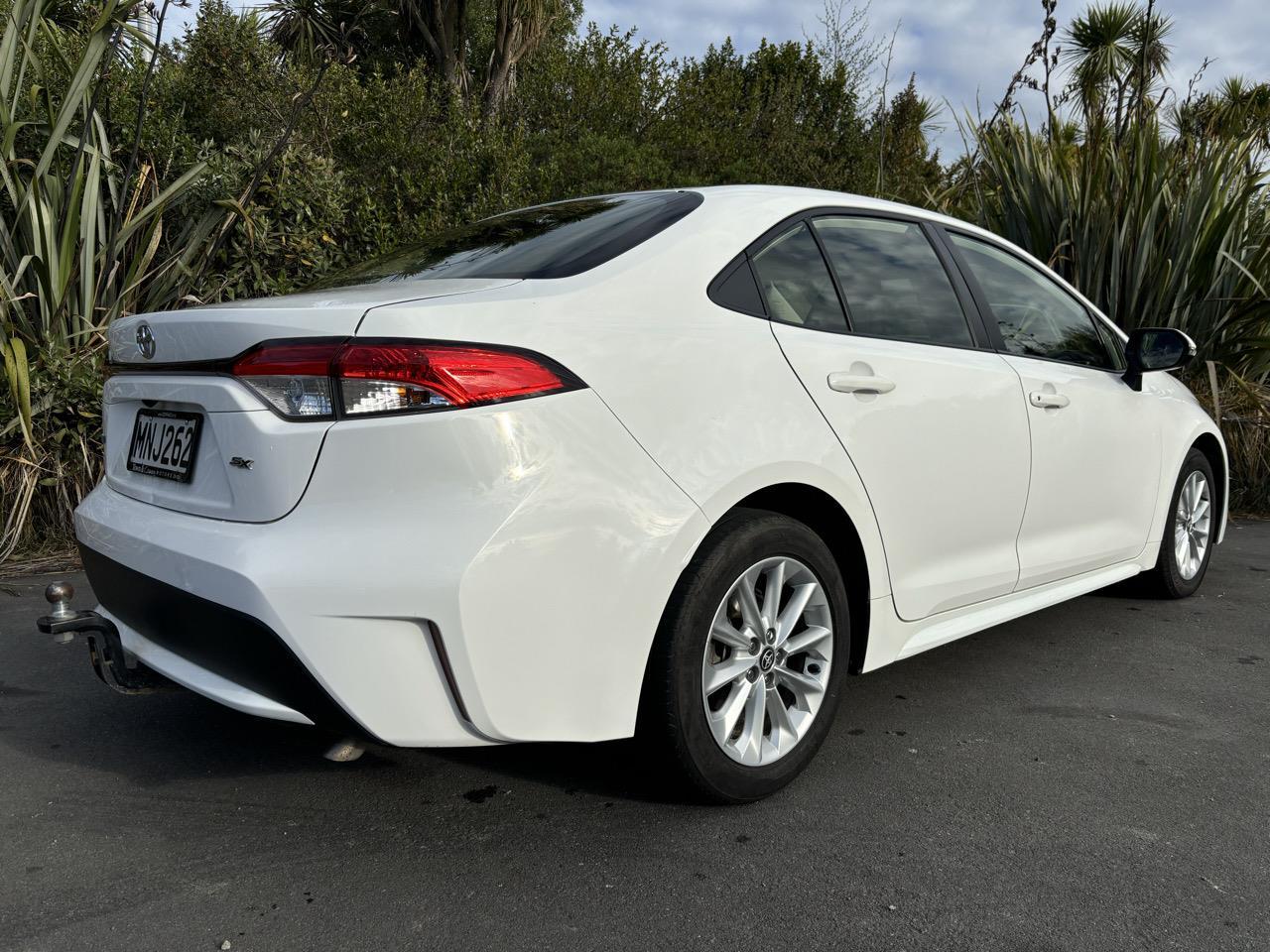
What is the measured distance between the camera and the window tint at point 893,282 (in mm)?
2758

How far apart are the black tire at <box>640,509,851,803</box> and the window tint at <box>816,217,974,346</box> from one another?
0.70 meters

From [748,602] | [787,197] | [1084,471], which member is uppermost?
[787,197]

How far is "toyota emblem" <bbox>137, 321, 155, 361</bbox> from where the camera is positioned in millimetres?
2283

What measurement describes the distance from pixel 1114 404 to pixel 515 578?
261 cm

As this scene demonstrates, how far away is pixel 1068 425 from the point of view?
331 cm

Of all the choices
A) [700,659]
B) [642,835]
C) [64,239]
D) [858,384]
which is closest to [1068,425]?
[858,384]

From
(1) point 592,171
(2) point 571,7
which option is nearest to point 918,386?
(1) point 592,171

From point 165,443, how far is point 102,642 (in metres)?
0.48

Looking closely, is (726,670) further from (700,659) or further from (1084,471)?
(1084,471)

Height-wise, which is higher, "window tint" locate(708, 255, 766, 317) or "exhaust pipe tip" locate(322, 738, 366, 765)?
"window tint" locate(708, 255, 766, 317)

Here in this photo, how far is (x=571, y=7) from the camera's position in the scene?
880 inches

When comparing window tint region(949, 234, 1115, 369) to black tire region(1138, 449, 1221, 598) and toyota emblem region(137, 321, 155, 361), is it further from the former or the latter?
toyota emblem region(137, 321, 155, 361)

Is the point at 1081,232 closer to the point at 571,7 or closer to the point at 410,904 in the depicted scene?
the point at 410,904

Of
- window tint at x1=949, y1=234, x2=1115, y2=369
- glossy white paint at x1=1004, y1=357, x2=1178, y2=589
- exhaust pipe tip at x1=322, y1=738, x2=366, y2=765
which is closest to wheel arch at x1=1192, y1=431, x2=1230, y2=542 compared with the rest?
glossy white paint at x1=1004, y1=357, x2=1178, y2=589
